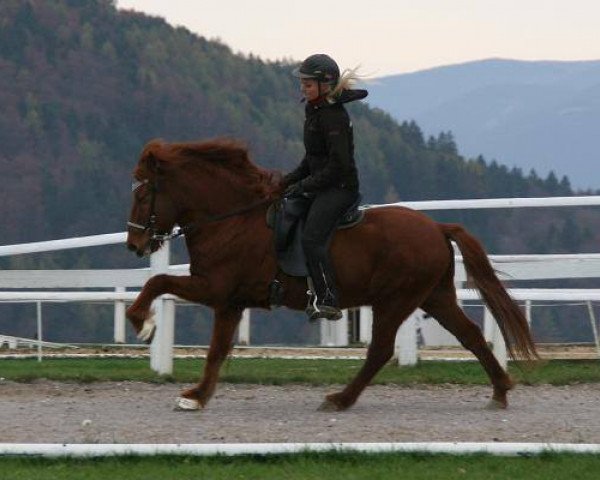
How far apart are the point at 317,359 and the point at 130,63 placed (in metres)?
102

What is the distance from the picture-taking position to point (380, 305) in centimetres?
1113

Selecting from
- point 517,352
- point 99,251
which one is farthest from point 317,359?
point 99,251

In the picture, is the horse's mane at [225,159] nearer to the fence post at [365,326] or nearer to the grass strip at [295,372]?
the grass strip at [295,372]

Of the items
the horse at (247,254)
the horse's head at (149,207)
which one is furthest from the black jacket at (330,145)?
the horse's head at (149,207)

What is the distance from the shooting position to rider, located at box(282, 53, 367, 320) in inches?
423

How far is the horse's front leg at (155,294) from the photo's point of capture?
1072 cm

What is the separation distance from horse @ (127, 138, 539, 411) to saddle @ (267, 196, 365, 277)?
65 millimetres

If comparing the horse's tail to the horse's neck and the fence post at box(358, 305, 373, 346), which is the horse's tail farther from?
the fence post at box(358, 305, 373, 346)

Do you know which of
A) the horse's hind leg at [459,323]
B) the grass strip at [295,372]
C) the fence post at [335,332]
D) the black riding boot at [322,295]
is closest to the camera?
the black riding boot at [322,295]

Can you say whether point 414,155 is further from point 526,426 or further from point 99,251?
point 526,426

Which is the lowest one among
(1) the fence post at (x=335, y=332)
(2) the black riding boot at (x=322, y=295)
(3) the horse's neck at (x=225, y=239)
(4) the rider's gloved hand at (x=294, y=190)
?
(1) the fence post at (x=335, y=332)

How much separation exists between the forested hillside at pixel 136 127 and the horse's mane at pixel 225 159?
6430cm

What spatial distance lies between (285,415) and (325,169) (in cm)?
166

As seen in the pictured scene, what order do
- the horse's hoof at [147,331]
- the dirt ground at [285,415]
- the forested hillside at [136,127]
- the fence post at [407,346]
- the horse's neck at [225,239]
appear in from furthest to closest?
the forested hillside at [136,127] < the fence post at [407,346] < the horse's neck at [225,239] < the horse's hoof at [147,331] < the dirt ground at [285,415]
